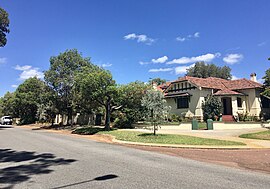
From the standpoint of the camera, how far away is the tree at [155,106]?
18266 millimetres

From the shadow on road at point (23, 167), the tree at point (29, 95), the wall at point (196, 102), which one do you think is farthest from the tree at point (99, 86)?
the tree at point (29, 95)

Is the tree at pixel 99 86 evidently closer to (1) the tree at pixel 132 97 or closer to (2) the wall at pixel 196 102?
(1) the tree at pixel 132 97

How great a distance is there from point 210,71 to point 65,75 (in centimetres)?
4490

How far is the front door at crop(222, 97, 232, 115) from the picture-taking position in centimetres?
3113

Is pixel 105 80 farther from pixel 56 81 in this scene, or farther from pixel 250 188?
pixel 250 188

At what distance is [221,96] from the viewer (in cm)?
3053

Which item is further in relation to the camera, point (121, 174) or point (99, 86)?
point (99, 86)

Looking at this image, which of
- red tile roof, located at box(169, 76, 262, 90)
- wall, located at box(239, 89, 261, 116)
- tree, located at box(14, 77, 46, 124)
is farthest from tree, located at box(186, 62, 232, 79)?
tree, located at box(14, 77, 46, 124)

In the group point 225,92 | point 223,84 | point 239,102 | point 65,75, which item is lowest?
point 239,102

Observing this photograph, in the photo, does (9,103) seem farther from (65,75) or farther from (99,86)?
(99,86)

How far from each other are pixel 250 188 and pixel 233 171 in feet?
6.61

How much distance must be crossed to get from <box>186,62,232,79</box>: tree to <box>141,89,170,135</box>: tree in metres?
49.9

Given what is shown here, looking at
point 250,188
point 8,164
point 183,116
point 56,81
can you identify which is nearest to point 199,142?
point 250,188

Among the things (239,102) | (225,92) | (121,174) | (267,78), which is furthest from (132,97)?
(267,78)
